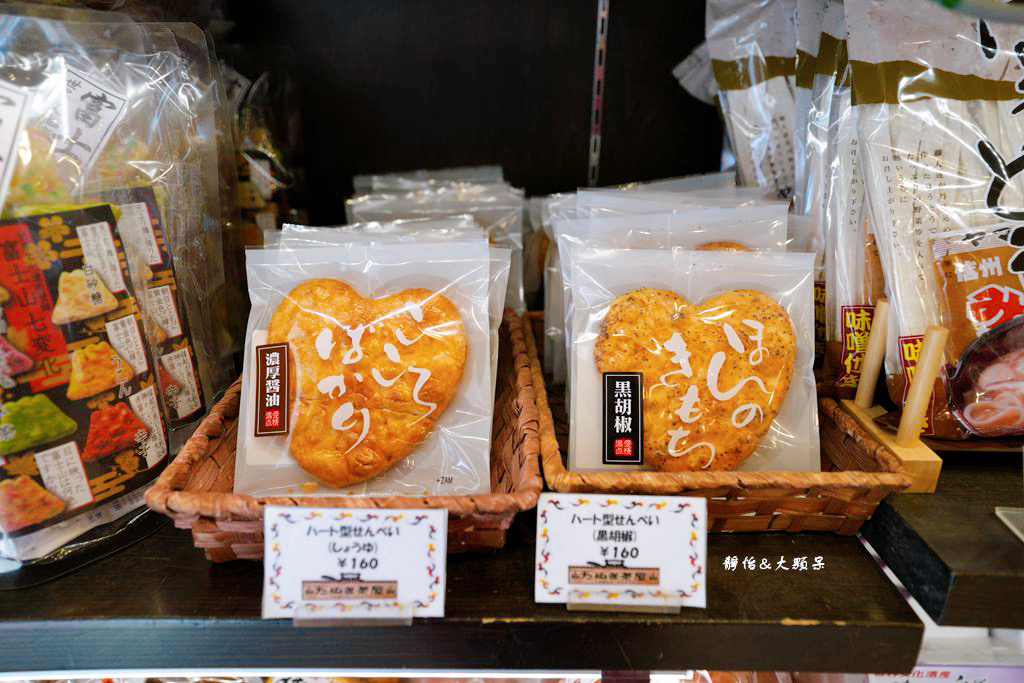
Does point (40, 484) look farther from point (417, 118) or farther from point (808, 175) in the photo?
point (808, 175)

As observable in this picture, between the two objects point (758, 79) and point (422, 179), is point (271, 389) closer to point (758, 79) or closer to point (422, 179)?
point (422, 179)

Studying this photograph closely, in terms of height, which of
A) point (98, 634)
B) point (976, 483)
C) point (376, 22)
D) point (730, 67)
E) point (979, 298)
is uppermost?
point (376, 22)

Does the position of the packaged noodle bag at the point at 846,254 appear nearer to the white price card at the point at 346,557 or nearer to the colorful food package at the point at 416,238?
the colorful food package at the point at 416,238

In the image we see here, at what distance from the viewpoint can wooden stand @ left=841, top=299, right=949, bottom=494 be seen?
0.92 metres

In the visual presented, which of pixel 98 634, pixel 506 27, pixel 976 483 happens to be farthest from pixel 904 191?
pixel 98 634

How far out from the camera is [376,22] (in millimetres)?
1499

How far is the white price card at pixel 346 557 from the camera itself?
0.79 metres

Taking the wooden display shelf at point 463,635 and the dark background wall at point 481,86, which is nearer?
the wooden display shelf at point 463,635

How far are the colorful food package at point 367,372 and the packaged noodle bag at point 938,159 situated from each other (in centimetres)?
71

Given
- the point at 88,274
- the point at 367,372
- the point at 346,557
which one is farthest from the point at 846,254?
the point at 88,274

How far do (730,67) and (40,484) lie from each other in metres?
1.49

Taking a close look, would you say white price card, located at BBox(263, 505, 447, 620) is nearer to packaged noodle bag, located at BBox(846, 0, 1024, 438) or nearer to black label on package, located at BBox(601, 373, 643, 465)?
black label on package, located at BBox(601, 373, 643, 465)

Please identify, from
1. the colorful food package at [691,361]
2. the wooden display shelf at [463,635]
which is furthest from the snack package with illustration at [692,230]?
the wooden display shelf at [463,635]

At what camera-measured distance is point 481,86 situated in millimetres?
1564
